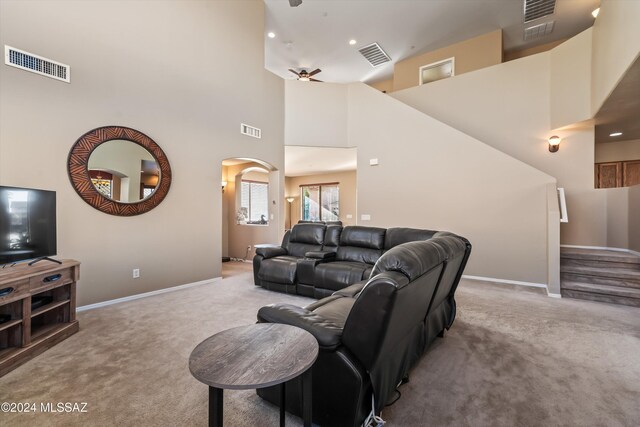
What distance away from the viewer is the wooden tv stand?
2.11m

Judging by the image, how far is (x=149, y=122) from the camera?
13.2 ft

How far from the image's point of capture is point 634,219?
14.7ft

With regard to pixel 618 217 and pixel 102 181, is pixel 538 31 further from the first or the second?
pixel 102 181

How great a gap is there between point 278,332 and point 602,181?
8.14 m

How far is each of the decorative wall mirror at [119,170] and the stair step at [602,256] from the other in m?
6.36

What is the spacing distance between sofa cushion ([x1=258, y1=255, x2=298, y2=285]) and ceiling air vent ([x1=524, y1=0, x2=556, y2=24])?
6.43m

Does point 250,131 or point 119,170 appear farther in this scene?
point 250,131

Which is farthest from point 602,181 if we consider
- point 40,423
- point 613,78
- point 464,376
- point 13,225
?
point 13,225

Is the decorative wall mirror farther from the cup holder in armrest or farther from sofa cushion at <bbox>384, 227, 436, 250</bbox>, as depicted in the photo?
sofa cushion at <bbox>384, 227, 436, 250</bbox>

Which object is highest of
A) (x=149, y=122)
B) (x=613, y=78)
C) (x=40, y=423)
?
(x=613, y=78)

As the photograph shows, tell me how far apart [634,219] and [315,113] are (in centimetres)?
597

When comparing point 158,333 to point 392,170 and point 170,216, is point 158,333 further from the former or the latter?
point 392,170

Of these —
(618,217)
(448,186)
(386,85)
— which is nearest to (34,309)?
(448,186)

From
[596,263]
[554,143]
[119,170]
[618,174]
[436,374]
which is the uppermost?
[554,143]
